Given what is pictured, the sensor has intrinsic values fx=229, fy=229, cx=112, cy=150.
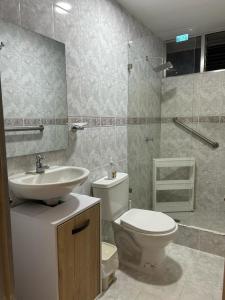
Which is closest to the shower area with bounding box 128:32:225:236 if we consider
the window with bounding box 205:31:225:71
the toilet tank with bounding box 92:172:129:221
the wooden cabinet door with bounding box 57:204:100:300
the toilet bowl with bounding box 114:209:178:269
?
the window with bounding box 205:31:225:71

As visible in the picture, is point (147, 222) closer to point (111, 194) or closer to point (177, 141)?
point (111, 194)

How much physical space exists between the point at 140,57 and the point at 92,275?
2.22m

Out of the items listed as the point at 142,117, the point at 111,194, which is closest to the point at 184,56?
the point at 142,117

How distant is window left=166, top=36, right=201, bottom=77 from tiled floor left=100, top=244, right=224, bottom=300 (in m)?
2.16

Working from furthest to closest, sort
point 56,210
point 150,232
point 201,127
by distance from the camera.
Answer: point 201,127 → point 150,232 → point 56,210

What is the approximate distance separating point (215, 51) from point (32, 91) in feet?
8.17

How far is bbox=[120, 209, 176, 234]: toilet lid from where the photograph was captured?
1783 millimetres

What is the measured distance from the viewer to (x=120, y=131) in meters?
2.38

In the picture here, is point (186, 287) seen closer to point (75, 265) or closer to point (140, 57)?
point (75, 265)

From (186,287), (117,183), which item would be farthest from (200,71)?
(186,287)

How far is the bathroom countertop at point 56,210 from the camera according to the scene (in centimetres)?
124

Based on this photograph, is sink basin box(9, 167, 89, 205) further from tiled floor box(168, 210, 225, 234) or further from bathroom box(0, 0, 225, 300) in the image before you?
tiled floor box(168, 210, 225, 234)

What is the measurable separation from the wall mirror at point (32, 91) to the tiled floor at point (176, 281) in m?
1.20

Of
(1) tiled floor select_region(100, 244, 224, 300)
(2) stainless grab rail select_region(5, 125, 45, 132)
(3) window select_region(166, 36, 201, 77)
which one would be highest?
(3) window select_region(166, 36, 201, 77)
